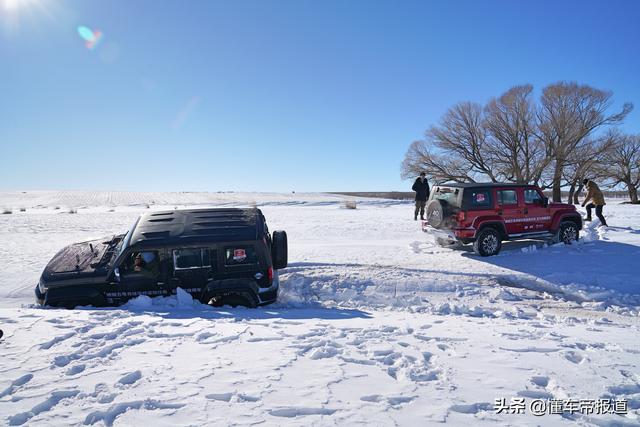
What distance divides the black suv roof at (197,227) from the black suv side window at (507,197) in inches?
261

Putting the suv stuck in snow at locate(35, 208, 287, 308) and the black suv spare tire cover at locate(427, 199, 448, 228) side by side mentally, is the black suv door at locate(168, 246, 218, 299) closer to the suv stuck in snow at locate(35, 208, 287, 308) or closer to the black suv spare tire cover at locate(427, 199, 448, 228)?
the suv stuck in snow at locate(35, 208, 287, 308)

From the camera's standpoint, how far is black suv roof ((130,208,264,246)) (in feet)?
19.5

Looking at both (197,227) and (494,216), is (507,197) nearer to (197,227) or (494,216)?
(494,216)

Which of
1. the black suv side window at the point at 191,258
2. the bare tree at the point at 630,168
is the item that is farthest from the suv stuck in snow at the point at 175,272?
the bare tree at the point at 630,168

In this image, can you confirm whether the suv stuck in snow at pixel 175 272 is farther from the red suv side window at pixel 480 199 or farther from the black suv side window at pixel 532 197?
the black suv side window at pixel 532 197

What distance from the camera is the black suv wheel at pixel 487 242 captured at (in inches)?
370

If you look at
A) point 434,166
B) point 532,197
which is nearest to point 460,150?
point 434,166

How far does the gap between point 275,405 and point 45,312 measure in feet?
14.3

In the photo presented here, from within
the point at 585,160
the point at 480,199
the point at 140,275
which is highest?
the point at 585,160

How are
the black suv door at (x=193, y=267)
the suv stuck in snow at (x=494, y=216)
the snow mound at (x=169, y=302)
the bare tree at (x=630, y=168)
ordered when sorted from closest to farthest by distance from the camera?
1. the snow mound at (x=169, y=302)
2. the black suv door at (x=193, y=267)
3. the suv stuck in snow at (x=494, y=216)
4. the bare tree at (x=630, y=168)

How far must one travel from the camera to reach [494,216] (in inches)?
373

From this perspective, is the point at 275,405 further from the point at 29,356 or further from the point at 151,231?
the point at 151,231

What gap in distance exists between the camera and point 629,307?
6.45 meters

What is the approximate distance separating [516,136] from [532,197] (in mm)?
20869
